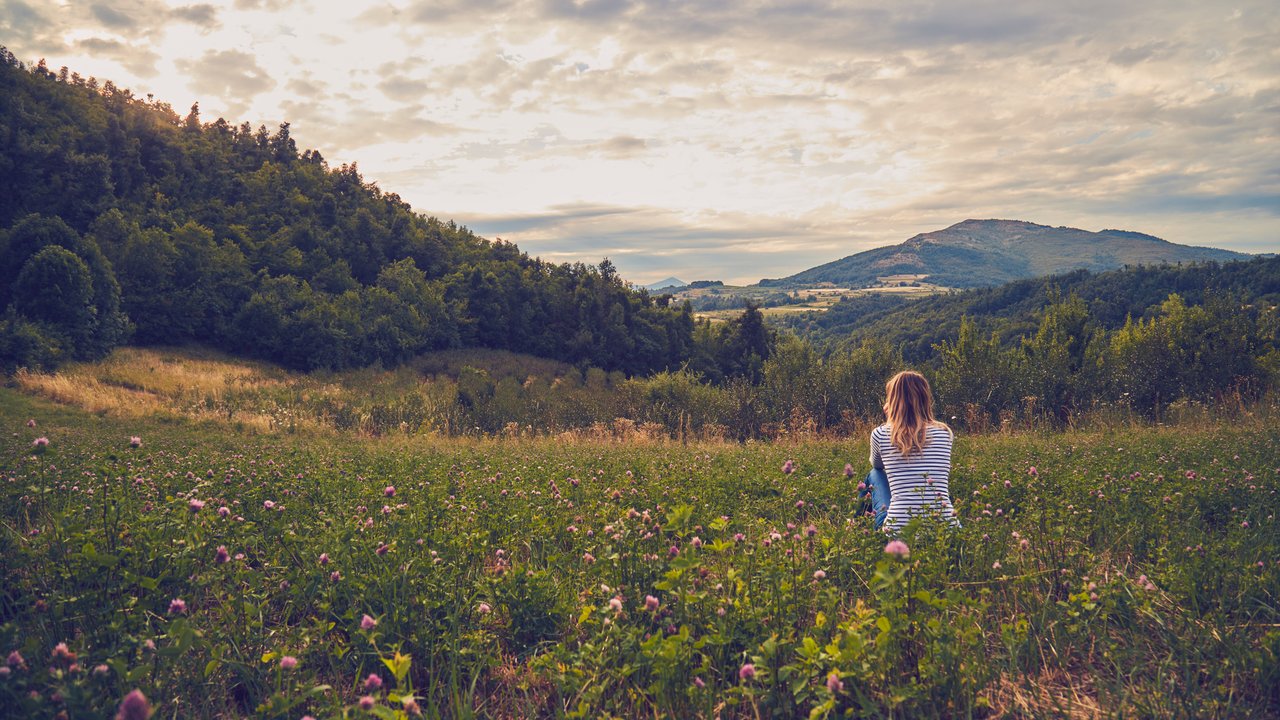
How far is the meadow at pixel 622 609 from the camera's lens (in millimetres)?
2406

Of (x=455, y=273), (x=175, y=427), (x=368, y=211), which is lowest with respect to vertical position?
(x=175, y=427)

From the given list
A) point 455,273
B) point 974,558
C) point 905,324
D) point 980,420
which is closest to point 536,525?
point 974,558

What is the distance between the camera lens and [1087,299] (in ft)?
270

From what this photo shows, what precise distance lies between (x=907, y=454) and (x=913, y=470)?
0.43 ft

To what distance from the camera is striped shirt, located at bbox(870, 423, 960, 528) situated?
4.42m

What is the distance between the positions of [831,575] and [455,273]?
2901 inches

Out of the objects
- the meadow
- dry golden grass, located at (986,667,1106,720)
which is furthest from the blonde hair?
dry golden grass, located at (986,667,1106,720)

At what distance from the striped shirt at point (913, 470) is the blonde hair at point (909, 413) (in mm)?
49

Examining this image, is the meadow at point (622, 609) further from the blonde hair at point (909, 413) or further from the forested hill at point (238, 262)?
the forested hill at point (238, 262)

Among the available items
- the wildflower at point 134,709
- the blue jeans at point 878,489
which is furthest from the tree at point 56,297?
the blue jeans at point 878,489

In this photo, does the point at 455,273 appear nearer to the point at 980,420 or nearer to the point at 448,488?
the point at 980,420

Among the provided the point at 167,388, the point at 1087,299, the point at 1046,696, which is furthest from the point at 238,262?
the point at 1087,299

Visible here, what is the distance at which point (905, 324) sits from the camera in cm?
11781

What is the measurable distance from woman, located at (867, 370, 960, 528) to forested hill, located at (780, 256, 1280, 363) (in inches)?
692
